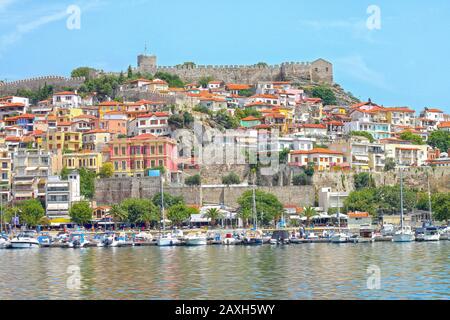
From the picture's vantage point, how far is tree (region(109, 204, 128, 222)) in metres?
64.6

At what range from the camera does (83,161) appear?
74125 mm

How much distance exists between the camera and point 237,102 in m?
88.9

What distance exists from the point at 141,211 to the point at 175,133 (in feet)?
42.2

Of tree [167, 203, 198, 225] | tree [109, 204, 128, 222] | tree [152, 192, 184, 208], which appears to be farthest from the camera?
tree [152, 192, 184, 208]

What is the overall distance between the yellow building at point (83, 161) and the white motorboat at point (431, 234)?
25.1 metres

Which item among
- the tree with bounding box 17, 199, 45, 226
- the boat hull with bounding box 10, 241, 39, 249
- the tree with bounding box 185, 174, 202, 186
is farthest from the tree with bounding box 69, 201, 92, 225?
the boat hull with bounding box 10, 241, 39, 249

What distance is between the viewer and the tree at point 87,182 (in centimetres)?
6950

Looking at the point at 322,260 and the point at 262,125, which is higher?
the point at 262,125

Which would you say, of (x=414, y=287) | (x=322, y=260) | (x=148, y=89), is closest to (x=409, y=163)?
(x=148, y=89)

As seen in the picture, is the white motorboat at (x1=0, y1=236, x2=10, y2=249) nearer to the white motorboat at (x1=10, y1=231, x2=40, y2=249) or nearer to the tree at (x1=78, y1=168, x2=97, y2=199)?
the white motorboat at (x1=10, y1=231, x2=40, y2=249)

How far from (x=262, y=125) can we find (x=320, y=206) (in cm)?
1381

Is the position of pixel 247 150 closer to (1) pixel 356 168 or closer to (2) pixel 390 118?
(1) pixel 356 168

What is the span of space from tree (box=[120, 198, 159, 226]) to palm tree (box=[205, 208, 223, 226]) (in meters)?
3.24

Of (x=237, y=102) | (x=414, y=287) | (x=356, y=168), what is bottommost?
(x=414, y=287)
